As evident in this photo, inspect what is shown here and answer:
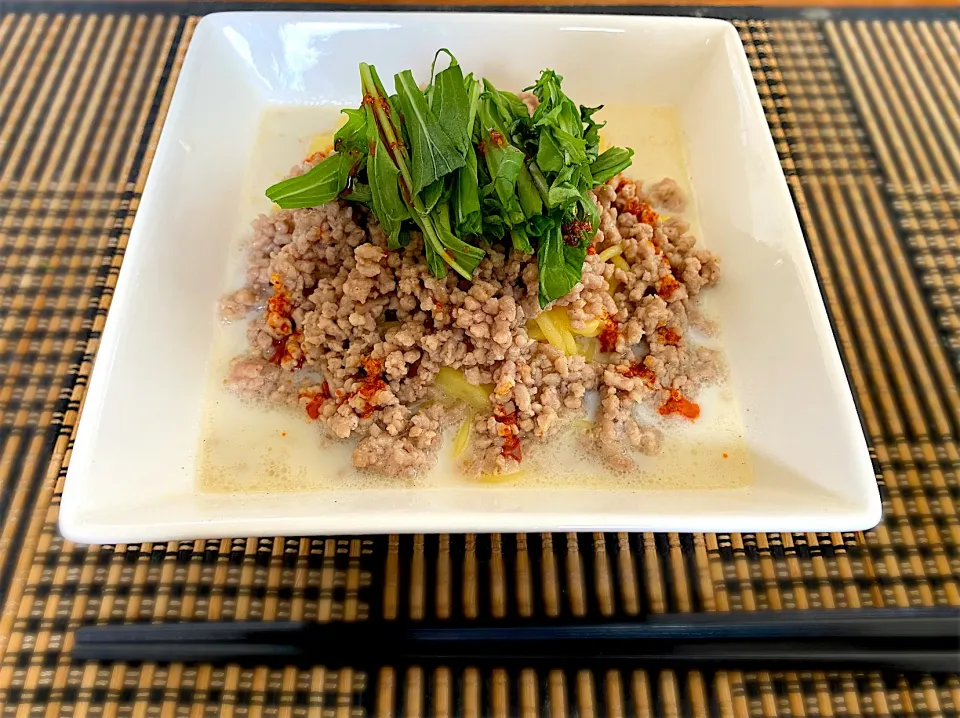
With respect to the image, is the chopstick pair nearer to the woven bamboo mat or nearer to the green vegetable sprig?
the woven bamboo mat

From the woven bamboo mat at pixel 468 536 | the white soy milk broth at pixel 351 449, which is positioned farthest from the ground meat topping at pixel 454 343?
the woven bamboo mat at pixel 468 536

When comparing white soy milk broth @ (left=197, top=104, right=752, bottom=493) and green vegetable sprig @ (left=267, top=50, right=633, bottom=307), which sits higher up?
green vegetable sprig @ (left=267, top=50, right=633, bottom=307)

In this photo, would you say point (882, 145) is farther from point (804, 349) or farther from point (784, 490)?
point (784, 490)

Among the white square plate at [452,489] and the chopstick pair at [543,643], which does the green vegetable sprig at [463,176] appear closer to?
the white square plate at [452,489]

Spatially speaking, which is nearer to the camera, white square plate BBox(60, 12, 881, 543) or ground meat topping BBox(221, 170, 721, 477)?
white square plate BBox(60, 12, 881, 543)

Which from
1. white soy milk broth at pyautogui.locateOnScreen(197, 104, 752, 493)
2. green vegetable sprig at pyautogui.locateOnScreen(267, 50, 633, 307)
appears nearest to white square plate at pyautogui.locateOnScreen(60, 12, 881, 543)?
white soy milk broth at pyautogui.locateOnScreen(197, 104, 752, 493)

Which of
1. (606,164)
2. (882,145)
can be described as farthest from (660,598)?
(882,145)

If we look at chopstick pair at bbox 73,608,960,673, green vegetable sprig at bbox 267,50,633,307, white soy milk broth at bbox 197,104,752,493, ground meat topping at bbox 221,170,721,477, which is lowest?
chopstick pair at bbox 73,608,960,673
